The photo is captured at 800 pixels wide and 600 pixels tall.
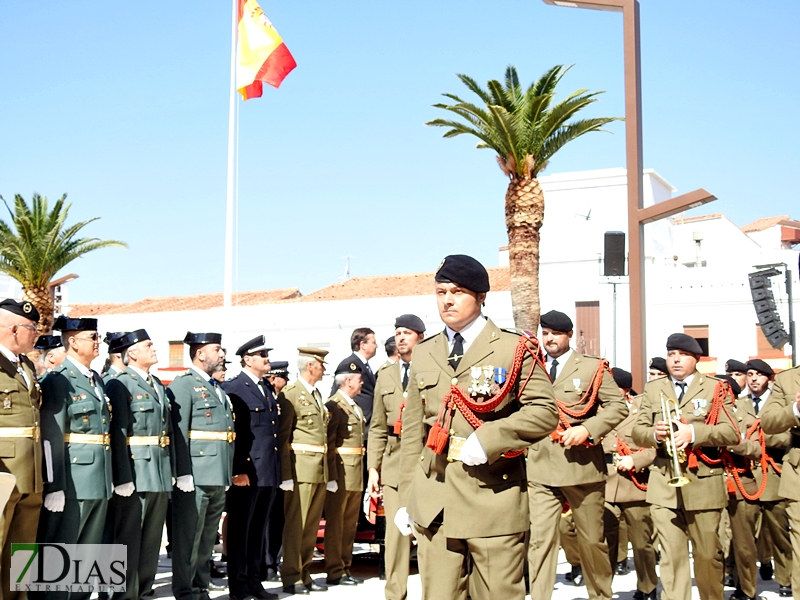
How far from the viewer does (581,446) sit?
7.90 m

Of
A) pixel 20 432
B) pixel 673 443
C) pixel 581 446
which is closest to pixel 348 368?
pixel 581 446

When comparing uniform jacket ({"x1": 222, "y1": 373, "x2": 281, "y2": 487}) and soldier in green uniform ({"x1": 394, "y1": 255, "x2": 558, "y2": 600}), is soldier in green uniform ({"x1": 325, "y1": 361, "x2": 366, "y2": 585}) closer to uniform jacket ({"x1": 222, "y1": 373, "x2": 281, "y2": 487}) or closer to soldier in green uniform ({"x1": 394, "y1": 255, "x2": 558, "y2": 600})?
uniform jacket ({"x1": 222, "y1": 373, "x2": 281, "y2": 487})

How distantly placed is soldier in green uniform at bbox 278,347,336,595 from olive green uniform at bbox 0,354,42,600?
113 inches

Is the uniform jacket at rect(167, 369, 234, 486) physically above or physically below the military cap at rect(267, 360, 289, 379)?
below

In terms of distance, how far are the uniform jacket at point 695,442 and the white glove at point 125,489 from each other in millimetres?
4236

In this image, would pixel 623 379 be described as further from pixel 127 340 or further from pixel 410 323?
pixel 127 340

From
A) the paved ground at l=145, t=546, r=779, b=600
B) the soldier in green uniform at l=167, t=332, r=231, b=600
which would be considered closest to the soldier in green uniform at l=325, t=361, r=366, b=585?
the paved ground at l=145, t=546, r=779, b=600

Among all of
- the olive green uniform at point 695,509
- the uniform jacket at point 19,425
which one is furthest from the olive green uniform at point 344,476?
the uniform jacket at point 19,425

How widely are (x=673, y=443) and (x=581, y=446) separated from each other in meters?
0.73

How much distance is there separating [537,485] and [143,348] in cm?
357

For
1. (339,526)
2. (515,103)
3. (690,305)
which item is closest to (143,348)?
(339,526)

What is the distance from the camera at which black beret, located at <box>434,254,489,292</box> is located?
5.11 m

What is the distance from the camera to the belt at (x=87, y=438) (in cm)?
753

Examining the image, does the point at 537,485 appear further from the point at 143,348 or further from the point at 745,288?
the point at 745,288
